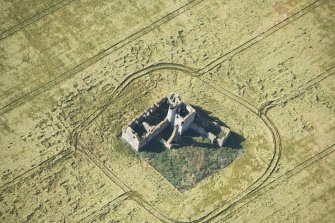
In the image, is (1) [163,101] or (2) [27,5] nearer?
(1) [163,101]

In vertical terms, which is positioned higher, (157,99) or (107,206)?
(157,99)

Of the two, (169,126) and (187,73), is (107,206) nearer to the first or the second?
(169,126)

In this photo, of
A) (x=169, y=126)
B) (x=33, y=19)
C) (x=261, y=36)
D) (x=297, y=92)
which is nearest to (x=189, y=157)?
(x=169, y=126)

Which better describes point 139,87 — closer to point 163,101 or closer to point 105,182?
point 163,101

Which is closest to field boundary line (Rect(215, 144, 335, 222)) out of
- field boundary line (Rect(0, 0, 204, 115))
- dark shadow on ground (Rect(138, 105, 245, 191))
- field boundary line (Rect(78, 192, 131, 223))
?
dark shadow on ground (Rect(138, 105, 245, 191))

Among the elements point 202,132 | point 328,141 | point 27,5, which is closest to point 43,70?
point 27,5

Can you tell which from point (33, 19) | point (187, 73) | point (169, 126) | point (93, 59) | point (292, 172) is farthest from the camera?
point (33, 19)
